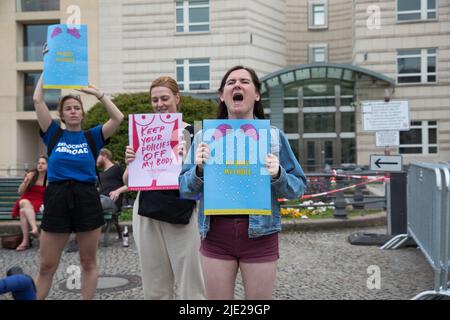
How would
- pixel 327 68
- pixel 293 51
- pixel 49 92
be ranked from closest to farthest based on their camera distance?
pixel 327 68, pixel 49 92, pixel 293 51

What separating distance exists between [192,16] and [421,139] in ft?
56.0

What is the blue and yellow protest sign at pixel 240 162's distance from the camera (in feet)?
8.71

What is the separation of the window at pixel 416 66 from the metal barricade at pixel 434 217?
25748mm

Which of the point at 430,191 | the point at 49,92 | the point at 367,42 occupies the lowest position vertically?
the point at 430,191

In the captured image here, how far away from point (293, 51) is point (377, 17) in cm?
1038

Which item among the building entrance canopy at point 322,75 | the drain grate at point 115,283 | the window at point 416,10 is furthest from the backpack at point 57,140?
the window at point 416,10

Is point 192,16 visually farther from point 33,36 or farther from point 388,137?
point 388,137

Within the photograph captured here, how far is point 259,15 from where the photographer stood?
33.0m

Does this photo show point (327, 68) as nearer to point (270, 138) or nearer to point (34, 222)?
point (34, 222)

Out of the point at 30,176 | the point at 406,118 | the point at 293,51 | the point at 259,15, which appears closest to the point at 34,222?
the point at 30,176

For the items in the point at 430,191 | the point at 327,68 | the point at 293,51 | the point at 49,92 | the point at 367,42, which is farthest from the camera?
the point at 293,51

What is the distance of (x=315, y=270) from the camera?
6754mm

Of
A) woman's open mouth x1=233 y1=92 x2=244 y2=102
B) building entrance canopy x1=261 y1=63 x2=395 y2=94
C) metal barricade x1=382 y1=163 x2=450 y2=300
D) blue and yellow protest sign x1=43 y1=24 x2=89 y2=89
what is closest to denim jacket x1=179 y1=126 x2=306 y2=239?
woman's open mouth x1=233 y1=92 x2=244 y2=102

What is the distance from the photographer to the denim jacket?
2688mm
